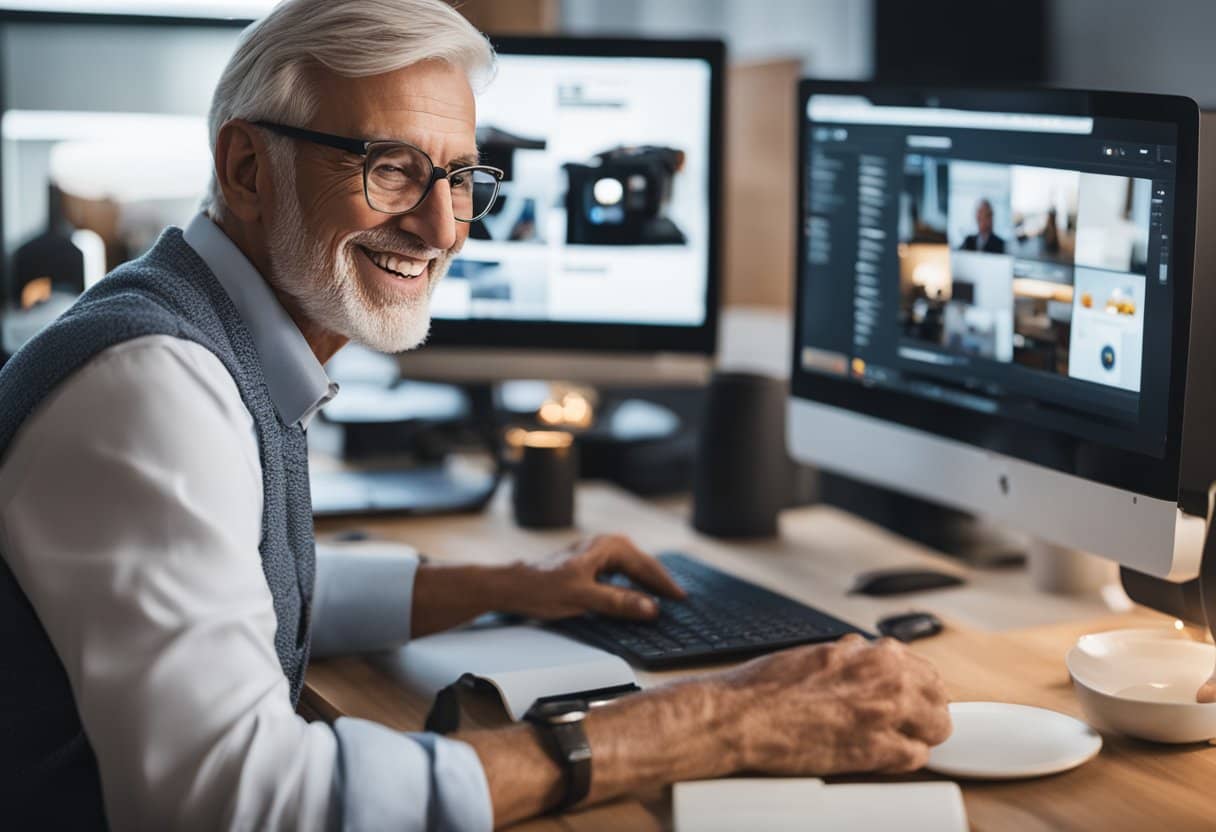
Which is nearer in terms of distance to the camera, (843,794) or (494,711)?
(843,794)

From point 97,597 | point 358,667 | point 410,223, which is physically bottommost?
point 358,667

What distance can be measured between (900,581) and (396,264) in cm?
65

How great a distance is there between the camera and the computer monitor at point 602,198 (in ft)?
5.91

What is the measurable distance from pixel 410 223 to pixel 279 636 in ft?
1.25

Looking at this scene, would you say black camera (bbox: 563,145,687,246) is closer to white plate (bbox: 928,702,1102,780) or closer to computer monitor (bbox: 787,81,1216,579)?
computer monitor (bbox: 787,81,1216,579)

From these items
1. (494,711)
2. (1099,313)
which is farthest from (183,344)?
(1099,313)

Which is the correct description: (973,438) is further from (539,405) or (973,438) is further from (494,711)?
(539,405)

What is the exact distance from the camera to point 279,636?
3.72 feet

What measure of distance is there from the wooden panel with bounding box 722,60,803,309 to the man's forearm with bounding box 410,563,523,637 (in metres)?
1.07

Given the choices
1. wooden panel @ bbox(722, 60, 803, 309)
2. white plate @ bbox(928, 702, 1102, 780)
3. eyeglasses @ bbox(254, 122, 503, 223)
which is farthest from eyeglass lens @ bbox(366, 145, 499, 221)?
wooden panel @ bbox(722, 60, 803, 309)

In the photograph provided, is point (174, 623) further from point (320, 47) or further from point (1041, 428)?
point (1041, 428)

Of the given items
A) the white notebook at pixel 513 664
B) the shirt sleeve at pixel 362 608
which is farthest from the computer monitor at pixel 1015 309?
the shirt sleeve at pixel 362 608

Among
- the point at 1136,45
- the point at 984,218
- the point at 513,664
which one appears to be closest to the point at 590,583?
the point at 513,664

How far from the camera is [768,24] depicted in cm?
304
